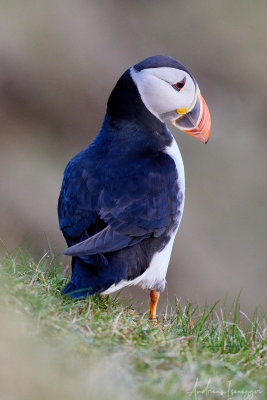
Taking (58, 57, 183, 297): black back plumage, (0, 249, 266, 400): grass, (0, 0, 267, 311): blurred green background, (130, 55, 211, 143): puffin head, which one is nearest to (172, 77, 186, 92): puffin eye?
(130, 55, 211, 143): puffin head

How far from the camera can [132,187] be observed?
13.2 feet

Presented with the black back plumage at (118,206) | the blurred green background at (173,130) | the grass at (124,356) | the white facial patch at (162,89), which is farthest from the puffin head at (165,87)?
the blurred green background at (173,130)

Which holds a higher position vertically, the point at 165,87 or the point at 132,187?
the point at 165,87

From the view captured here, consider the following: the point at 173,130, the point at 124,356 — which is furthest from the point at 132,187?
the point at 173,130

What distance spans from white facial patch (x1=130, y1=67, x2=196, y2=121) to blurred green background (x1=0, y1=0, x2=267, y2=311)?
20.3 feet

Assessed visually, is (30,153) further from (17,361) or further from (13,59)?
(17,361)

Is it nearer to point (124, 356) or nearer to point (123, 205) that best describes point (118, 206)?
point (123, 205)

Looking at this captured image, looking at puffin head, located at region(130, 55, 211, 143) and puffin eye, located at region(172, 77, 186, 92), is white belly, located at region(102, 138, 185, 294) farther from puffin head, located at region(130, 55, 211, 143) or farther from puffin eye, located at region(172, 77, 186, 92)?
puffin eye, located at region(172, 77, 186, 92)

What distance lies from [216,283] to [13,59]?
6.79 meters

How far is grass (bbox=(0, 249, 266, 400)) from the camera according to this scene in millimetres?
2635

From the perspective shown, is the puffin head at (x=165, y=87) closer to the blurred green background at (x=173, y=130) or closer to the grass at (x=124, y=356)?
the grass at (x=124, y=356)

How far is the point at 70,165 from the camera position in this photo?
4391 mm

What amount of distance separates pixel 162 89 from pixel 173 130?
24.8 feet

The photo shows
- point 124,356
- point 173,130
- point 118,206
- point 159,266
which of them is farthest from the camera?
point 173,130
